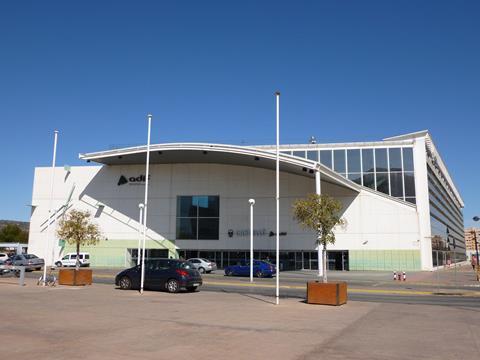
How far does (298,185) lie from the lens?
52.2m

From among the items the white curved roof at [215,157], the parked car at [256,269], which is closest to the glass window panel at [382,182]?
the white curved roof at [215,157]

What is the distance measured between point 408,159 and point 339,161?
25.1 ft

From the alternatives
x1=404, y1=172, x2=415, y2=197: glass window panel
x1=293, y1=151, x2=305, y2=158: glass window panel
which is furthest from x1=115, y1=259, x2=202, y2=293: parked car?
x1=293, y1=151, x2=305, y2=158: glass window panel

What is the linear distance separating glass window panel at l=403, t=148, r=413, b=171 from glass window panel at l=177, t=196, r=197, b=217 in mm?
23903

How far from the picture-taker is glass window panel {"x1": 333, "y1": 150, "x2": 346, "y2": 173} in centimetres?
5653

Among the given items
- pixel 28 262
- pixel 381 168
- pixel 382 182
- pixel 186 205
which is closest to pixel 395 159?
pixel 381 168

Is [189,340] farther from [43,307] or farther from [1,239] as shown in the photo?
[1,239]

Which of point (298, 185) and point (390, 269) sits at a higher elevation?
point (298, 185)

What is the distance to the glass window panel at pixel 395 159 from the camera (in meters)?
54.5

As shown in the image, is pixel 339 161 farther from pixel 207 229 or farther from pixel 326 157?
pixel 207 229

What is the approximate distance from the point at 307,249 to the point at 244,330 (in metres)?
40.8

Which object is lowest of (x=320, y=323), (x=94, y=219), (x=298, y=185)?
(x=320, y=323)

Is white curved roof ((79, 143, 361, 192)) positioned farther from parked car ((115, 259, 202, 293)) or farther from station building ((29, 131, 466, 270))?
parked car ((115, 259, 202, 293))

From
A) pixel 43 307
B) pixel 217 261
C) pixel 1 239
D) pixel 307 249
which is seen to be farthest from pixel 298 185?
pixel 1 239
